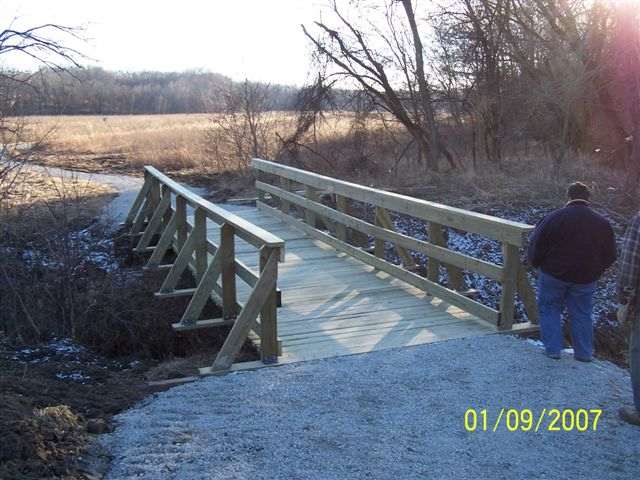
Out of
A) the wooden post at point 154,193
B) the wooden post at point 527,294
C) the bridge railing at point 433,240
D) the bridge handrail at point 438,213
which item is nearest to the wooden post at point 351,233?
the bridge railing at point 433,240

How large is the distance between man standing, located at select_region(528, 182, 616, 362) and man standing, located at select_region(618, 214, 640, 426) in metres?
0.74

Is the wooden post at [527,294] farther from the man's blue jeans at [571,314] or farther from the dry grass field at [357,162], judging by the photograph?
the dry grass field at [357,162]

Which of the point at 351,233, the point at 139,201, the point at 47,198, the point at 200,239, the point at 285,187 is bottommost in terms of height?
the point at 47,198

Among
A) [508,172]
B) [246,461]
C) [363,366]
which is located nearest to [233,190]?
[508,172]

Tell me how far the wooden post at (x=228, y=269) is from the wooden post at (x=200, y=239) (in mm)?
1156

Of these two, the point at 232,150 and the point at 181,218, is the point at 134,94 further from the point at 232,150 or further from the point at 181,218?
the point at 181,218

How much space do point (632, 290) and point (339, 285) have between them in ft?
13.1

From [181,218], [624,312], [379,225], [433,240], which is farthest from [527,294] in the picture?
[181,218]

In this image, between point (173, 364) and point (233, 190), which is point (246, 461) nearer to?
point (173, 364)

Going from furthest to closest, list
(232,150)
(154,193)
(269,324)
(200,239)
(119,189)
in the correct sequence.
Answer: (232,150) < (119,189) < (154,193) < (200,239) < (269,324)

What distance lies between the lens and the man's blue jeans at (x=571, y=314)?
585 cm

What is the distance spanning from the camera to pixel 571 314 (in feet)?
19.6

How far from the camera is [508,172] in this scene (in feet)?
57.9

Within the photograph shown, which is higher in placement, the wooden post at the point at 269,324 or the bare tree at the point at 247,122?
the bare tree at the point at 247,122
